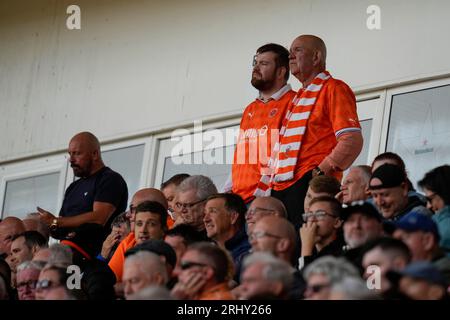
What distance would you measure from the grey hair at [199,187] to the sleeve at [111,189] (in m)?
0.77

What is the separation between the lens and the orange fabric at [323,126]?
24.6 feet

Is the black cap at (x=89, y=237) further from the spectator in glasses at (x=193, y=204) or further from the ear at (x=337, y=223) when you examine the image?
the ear at (x=337, y=223)

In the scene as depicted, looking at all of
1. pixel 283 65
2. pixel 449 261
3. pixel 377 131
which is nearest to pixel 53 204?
pixel 377 131

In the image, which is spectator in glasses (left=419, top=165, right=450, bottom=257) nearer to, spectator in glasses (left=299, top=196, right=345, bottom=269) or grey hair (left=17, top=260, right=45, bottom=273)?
spectator in glasses (left=299, top=196, right=345, bottom=269)

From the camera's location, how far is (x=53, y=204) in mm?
11727

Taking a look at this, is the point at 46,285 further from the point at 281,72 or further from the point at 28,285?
the point at 281,72

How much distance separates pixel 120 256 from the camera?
7.64 meters

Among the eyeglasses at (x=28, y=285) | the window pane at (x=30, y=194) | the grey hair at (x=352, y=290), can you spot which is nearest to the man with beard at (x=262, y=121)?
the eyeglasses at (x=28, y=285)

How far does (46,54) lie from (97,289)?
546cm

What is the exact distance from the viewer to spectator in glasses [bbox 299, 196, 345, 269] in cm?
655

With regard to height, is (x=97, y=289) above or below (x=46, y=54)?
below

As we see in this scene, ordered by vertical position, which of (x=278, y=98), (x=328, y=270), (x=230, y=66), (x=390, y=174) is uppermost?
(x=230, y=66)

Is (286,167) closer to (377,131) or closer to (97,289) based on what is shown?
(97,289)

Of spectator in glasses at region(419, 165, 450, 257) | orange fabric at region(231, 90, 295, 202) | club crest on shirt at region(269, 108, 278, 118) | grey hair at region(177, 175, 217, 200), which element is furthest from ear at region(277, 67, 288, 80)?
spectator in glasses at region(419, 165, 450, 257)
